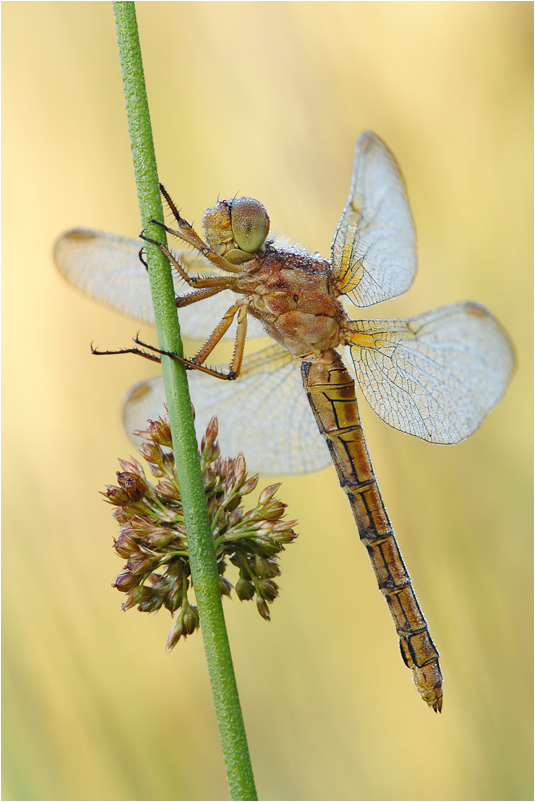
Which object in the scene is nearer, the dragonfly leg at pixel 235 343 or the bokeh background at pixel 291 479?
the dragonfly leg at pixel 235 343

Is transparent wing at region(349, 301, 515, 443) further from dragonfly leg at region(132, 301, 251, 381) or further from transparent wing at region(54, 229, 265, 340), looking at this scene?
transparent wing at region(54, 229, 265, 340)

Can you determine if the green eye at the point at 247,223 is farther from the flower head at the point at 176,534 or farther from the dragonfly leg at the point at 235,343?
the flower head at the point at 176,534

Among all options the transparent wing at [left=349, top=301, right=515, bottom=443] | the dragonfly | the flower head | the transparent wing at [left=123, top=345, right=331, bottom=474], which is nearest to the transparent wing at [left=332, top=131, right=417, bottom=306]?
the dragonfly

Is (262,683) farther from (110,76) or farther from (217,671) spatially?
(110,76)

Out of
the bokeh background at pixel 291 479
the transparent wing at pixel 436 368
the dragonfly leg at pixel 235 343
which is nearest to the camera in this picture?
the dragonfly leg at pixel 235 343

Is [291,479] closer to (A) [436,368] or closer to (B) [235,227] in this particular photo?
(A) [436,368]

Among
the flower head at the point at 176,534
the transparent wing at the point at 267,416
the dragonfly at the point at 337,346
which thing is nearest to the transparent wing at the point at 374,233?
the dragonfly at the point at 337,346

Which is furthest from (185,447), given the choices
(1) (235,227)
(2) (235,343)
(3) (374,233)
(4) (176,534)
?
(3) (374,233)
